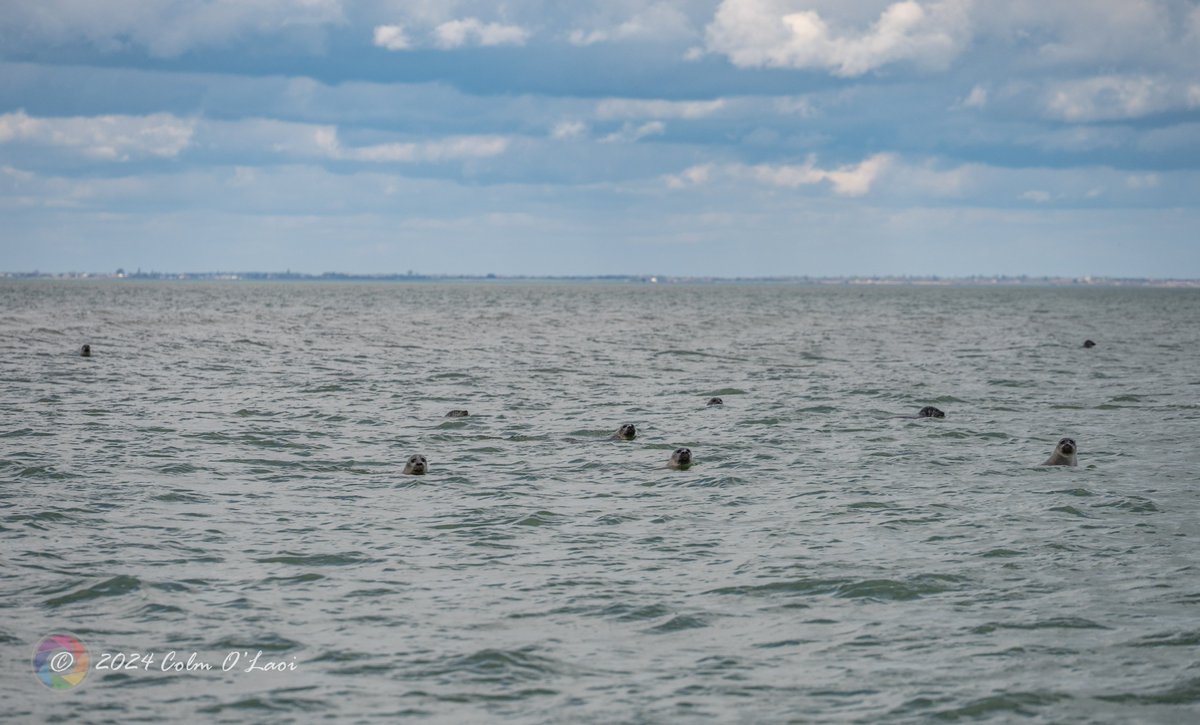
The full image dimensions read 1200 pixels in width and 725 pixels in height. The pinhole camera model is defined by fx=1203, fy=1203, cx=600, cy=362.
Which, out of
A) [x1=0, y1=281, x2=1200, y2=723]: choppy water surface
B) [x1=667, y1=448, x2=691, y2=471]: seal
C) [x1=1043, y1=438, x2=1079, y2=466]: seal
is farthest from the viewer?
[x1=1043, y1=438, x2=1079, y2=466]: seal

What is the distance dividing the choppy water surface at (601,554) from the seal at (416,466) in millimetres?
329

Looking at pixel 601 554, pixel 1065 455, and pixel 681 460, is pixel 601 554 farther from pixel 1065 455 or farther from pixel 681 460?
pixel 1065 455

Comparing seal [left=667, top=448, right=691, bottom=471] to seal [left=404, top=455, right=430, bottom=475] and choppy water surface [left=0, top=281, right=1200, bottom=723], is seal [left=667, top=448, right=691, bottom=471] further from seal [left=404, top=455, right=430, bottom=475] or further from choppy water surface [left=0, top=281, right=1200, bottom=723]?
seal [left=404, top=455, right=430, bottom=475]

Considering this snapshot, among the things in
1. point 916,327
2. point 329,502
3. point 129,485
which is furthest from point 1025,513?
point 916,327

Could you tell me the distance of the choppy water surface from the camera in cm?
1074

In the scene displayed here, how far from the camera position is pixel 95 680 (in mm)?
10766

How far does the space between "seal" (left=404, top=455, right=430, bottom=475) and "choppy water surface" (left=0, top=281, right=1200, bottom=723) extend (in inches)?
13.0

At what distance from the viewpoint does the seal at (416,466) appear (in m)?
21.7

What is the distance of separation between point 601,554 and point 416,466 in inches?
271

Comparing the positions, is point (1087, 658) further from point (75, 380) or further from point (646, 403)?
point (75, 380)

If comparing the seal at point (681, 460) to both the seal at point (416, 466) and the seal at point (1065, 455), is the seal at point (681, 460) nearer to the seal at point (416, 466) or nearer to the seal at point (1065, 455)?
the seal at point (416, 466)

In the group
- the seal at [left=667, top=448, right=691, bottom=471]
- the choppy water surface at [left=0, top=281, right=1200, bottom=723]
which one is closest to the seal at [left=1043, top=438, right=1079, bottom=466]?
the choppy water surface at [left=0, top=281, right=1200, bottom=723]

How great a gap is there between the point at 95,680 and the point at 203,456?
13079mm

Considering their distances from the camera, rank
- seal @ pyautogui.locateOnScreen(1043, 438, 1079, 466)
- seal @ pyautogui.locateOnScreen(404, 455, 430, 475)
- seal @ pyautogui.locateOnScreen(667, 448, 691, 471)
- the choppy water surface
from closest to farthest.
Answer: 1. the choppy water surface
2. seal @ pyautogui.locateOnScreen(404, 455, 430, 475)
3. seal @ pyautogui.locateOnScreen(667, 448, 691, 471)
4. seal @ pyautogui.locateOnScreen(1043, 438, 1079, 466)
